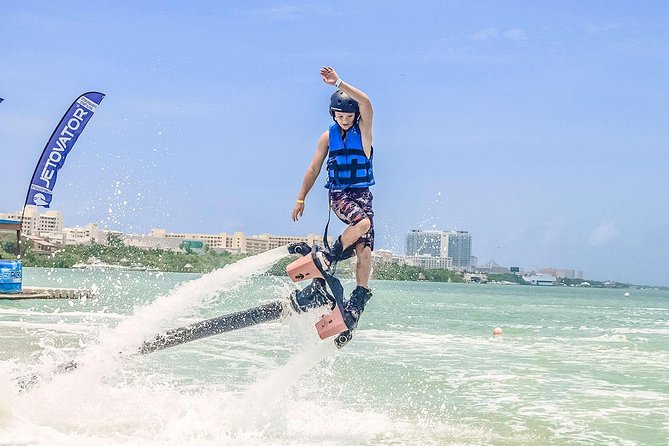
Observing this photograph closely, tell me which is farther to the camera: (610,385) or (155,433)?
(610,385)

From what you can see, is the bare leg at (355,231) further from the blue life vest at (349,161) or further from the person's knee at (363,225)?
the blue life vest at (349,161)

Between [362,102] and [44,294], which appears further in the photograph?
[44,294]

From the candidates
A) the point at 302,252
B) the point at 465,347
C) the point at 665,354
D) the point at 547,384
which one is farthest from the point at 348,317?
the point at 665,354

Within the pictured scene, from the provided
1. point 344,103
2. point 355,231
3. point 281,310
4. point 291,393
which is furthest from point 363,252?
point 291,393

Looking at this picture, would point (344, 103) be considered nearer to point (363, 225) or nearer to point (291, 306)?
point (363, 225)

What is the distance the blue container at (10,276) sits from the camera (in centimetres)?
2773

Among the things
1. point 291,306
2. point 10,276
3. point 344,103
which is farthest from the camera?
point 10,276

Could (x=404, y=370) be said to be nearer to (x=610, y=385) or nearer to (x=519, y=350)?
(x=610, y=385)

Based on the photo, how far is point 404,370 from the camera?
13.3m

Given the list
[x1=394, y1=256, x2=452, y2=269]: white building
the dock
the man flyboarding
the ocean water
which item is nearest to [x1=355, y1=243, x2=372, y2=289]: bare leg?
Answer: the man flyboarding

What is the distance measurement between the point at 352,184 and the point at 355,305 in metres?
1.03

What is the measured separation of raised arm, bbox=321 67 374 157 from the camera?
6.69 m

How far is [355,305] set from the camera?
279 inches

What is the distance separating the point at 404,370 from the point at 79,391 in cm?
689
